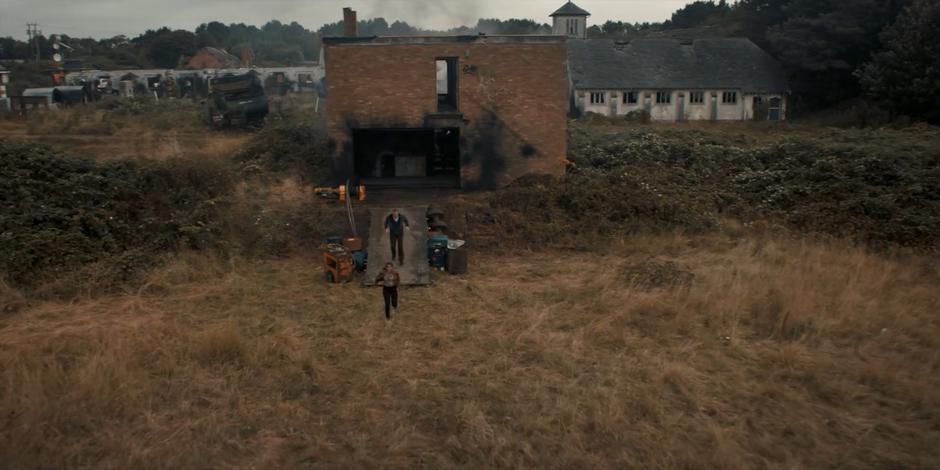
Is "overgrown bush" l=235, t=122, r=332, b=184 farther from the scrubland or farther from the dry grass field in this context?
the dry grass field

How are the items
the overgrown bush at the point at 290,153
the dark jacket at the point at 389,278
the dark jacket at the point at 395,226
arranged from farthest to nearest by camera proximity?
the overgrown bush at the point at 290,153 < the dark jacket at the point at 395,226 < the dark jacket at the point at 389,278

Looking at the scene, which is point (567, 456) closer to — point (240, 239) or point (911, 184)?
point (240, 239)

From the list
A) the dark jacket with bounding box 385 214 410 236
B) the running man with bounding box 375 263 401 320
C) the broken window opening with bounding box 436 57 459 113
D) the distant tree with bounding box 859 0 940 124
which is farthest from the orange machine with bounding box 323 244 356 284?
the distant tree with bounding box 859 0 940 124

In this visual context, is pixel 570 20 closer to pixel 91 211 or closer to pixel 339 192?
pixel 339 192

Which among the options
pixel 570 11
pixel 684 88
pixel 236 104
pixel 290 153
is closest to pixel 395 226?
pixel 290 153

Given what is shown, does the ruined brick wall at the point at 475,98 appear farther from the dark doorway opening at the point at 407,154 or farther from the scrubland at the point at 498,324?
the dark doorway opening at the point at 407,154

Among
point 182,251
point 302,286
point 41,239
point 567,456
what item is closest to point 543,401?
point 567,456

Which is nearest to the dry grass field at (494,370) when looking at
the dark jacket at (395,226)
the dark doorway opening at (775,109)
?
the dark jacket at (395,226)
